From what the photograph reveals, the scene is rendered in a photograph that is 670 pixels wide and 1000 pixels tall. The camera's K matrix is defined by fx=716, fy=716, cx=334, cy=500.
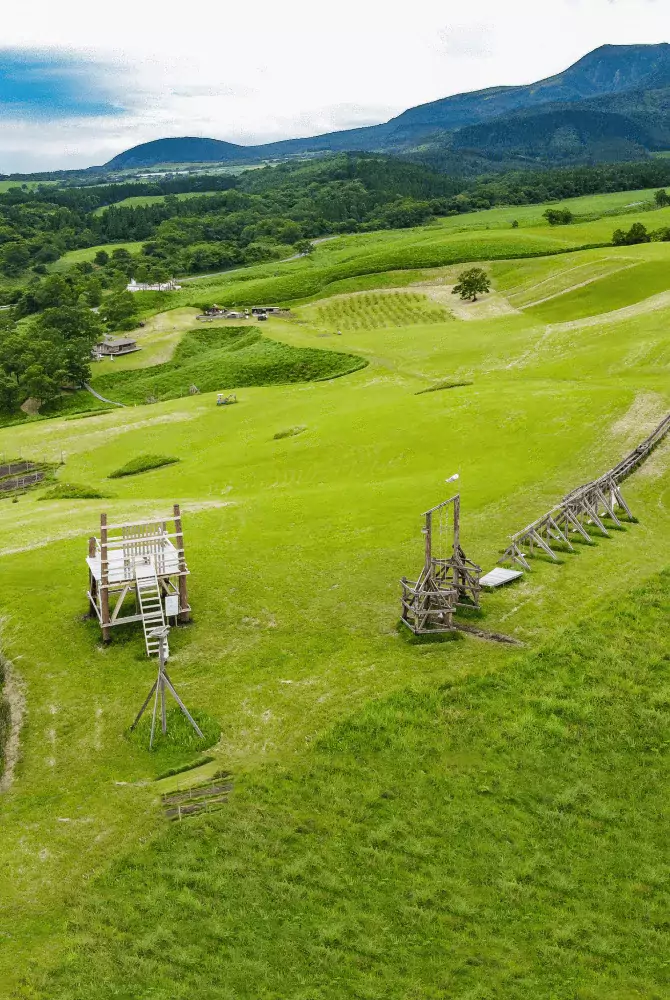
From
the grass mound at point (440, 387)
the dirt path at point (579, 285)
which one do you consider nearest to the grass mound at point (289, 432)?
the grass mound at point (440, 387)

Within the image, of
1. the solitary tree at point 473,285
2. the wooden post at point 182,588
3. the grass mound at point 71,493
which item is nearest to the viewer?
the wooden post at point 182,588

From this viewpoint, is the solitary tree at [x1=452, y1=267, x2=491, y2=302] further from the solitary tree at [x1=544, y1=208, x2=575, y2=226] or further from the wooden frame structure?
the wooden frame structure

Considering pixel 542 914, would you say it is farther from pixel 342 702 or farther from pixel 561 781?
pixel 342 702

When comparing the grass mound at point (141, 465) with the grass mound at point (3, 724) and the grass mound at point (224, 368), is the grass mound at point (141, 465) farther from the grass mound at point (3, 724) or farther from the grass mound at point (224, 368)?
the grass mound at point (3, 724)

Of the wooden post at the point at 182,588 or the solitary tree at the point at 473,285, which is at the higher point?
the solitary tree at the point at 473,285

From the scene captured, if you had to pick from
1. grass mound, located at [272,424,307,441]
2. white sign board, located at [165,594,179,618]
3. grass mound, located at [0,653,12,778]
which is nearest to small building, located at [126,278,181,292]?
grass mound, located at [272,424,307,441]

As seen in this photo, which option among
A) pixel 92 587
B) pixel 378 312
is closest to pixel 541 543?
pixel 92 587
